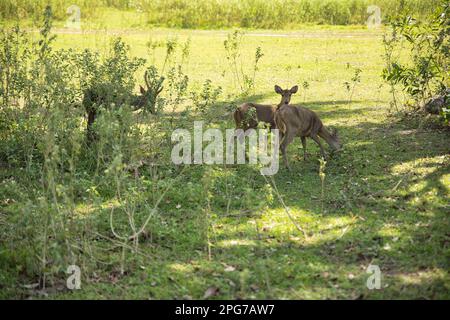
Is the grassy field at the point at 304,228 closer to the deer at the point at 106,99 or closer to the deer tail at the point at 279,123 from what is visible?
the deer tail at the point at 279,123

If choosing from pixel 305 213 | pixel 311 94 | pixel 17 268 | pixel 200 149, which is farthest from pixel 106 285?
pixel 311 94

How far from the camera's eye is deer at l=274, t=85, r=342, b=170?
31.1ft

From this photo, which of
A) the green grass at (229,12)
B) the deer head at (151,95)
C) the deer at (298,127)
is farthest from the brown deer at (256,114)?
the green grass at (229,12)

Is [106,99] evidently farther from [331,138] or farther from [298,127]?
[331,138]

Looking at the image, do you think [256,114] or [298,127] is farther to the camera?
[256,114]

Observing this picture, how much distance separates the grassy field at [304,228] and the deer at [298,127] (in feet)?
0.86

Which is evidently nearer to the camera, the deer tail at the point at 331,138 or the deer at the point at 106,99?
the deer at the point at 106,99

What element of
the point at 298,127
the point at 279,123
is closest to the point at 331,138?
the point at 298,127

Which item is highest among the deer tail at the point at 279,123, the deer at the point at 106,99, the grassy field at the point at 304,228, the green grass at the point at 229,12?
the green grass at the point at 229,12

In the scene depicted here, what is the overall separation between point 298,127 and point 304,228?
8.63 ft

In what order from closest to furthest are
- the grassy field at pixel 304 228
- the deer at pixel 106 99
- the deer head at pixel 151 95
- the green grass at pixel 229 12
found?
the grassy field at pixel 304 228 → the deer at pixel 106 99 → the deer head at pixel 151 95 → the green grass at pixel 229 12

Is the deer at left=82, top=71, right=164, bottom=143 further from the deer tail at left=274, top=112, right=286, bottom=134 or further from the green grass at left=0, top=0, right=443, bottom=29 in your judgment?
the green grass at left=0, top=0, right=443, bottom=29

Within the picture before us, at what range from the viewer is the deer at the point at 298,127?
31.1 ft

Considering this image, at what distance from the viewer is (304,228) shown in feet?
23.9
